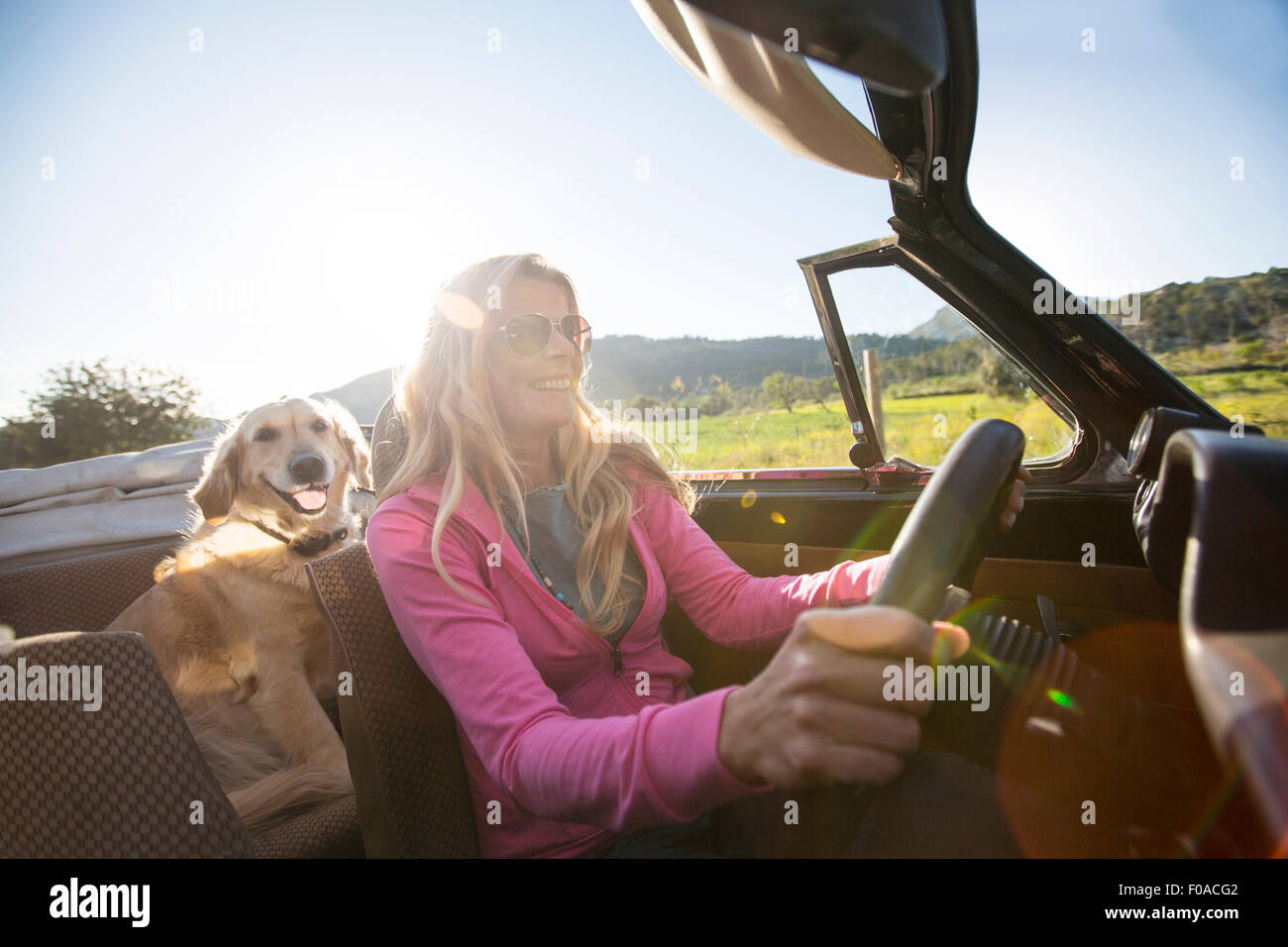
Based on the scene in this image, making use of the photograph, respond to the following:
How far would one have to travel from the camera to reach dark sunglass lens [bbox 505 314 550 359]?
1.63 m

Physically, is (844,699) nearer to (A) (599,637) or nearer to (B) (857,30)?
(B) (857,30)

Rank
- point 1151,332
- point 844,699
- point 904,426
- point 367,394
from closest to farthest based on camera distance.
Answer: point 844,699
point 1151,332
point 904,426
point 367,394

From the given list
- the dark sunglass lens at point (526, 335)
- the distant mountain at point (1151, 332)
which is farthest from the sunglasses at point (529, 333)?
the distant mountain at point (1151, 332)

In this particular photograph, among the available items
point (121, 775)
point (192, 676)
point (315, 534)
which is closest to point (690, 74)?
point (121, 775)

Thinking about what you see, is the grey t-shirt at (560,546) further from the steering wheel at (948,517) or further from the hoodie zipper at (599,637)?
the steering wheel at (948,517)

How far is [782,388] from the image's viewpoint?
3.14 m

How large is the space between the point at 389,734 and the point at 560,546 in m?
0.55

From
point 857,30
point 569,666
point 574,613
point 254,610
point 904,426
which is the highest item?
point 857,30

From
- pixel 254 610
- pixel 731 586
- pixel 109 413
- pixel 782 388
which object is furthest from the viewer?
pixel 109 413

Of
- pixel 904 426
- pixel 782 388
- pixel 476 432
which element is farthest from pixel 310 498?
pixel 904 426

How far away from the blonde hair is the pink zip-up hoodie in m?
0.06

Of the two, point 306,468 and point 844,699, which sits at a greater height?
point 306,468

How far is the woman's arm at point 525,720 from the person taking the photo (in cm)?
82
